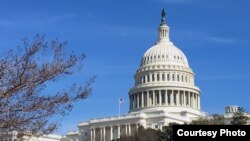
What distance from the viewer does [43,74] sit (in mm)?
27922

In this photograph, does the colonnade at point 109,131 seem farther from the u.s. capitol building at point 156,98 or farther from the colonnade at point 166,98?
the colonnade at point 166,98

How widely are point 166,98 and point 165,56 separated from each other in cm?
1519

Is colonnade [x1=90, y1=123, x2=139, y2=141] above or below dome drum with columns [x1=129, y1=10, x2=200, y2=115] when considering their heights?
below

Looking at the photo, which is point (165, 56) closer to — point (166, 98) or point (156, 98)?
point (156, 98)

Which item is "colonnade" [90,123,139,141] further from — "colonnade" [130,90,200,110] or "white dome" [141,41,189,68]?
"white dome" [141,41,189,68]

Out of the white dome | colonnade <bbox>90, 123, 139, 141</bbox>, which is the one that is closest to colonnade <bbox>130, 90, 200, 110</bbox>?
the white dome

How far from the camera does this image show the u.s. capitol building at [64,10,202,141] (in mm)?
173125

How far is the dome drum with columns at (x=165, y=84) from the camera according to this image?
186125mm

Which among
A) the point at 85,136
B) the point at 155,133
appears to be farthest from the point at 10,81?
the point at 85,136

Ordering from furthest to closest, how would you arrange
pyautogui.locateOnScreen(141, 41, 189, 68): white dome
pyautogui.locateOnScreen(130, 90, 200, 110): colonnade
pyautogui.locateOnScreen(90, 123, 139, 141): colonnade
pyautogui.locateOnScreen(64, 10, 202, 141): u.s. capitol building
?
pyautogui.locateOnScreen(141, 41, 189, 68): white dome, pyautogui.locateOnScreen(130, 90, 200, 110): colonnade, pyautogui.locateOnScreen(64, 10, 202, 141): u.s. capitol building, pyautogui.locateOnScreen(90, 123, 139, 141): colonnade

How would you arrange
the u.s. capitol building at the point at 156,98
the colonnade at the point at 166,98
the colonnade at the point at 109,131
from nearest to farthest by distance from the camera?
1. the colonnade at the point at 109,131
2. the u.s. capitol building at the point at 156,98
3. the colonnade at the point at 166,98

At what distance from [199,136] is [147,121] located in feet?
501

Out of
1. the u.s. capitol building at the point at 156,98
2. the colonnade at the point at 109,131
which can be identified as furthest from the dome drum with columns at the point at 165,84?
the colonnade at the point at 109,131

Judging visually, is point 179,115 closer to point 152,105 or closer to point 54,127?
point 152,105
